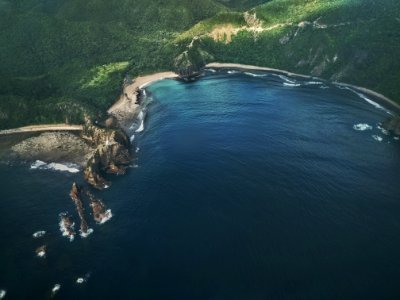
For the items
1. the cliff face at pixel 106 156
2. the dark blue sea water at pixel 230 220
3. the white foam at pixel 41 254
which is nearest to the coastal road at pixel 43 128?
the cliff face at pixel 106 156

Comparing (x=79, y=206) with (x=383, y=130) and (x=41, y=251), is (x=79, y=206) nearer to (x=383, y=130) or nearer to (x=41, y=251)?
(x=41, y=251)

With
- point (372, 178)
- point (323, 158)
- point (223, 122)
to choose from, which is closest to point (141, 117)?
point (223, 122)

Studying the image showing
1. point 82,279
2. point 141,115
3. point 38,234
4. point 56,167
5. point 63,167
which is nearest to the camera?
point 82,279

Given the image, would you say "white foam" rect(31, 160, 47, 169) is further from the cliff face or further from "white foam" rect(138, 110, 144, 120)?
"white foam" rect(138, 110, 144, 120)

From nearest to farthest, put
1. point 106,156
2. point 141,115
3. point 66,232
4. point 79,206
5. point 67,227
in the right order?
point 66,232 → point 67,227 → point 79,206 → point 106,156 → point 141,115

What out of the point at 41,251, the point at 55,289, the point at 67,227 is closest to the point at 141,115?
the point at 67,227

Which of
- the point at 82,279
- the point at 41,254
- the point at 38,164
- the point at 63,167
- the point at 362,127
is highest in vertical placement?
the point at 362,127

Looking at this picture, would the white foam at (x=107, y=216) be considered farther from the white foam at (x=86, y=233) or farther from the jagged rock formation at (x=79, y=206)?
the jagged rock formation at (x=79, y=206)
